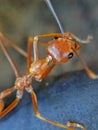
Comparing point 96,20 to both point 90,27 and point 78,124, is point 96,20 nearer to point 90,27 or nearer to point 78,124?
point 90,27

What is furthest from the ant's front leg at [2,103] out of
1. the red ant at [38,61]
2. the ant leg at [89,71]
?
the ant leg at [89,71]

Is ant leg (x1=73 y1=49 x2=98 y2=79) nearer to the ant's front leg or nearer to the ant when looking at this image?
the ant

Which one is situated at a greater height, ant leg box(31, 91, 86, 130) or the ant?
the ant

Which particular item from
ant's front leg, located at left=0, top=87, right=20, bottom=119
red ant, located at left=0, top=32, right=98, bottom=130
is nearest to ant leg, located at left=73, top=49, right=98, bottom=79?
red ant, located at left=0, top=32, right=98, bottom=130

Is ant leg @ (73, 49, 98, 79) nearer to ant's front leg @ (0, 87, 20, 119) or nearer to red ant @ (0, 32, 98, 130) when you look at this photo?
red ant @ (0, 32, 98, 130)

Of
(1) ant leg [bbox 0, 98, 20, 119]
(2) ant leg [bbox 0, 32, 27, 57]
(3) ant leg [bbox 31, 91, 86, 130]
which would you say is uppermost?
(2) ant leg [bbox 0, 32, 27, 57]

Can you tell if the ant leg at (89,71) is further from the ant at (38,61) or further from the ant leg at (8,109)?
the ant leg at (8,109)

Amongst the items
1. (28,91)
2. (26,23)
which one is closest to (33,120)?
(28,91)

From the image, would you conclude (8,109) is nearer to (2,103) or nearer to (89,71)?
(2,103)
